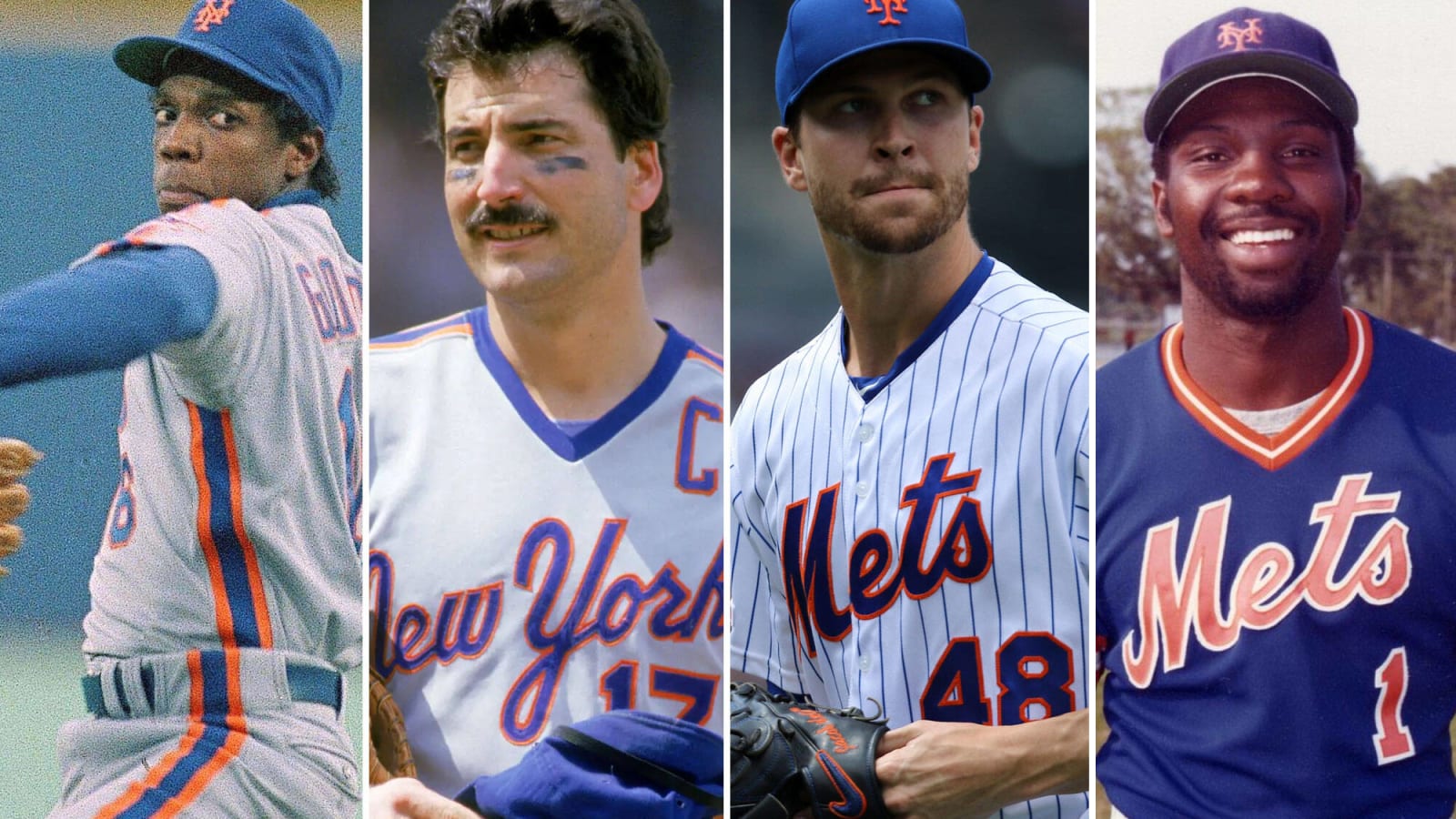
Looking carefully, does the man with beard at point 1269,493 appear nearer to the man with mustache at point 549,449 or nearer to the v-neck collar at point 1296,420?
the v-neck collar at point 1296,420

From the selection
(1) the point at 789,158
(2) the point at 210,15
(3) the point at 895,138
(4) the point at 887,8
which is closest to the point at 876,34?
(4) the point at 887,8

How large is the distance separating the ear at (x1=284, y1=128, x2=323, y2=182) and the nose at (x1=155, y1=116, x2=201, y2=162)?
0.21 metres

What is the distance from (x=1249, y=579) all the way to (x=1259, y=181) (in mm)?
826

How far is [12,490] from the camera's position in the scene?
10.7 feet

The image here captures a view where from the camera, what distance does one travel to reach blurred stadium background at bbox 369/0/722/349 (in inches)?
127

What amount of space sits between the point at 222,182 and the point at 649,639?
1.44 meters

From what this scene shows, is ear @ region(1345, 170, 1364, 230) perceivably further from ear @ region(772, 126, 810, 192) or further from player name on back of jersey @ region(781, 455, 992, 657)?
ear @ region(772, 126, 810, 192)

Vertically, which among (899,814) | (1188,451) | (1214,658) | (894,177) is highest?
(894,177)

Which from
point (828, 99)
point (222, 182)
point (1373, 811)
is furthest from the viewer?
point (222, 182)

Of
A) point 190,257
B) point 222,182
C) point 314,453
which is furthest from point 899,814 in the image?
point 222,182

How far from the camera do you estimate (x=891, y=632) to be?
119 inches

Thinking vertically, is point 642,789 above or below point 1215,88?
below

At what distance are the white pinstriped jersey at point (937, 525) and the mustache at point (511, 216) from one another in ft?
2.19

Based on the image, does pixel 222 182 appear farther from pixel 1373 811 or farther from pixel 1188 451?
pixel 1373 811
